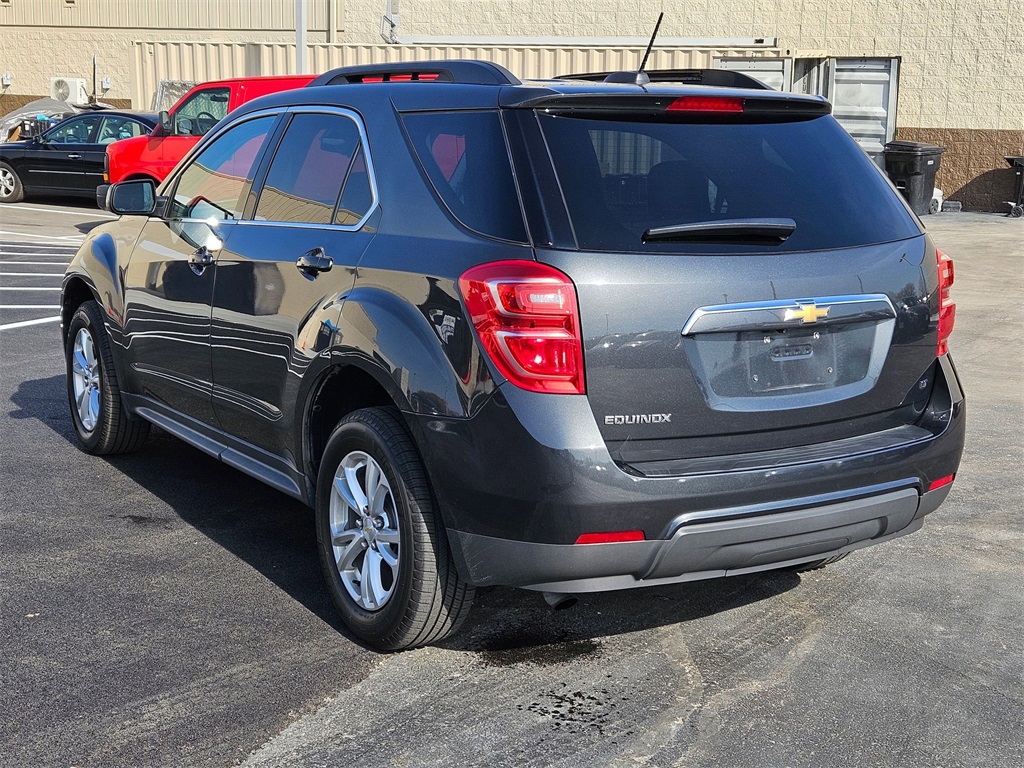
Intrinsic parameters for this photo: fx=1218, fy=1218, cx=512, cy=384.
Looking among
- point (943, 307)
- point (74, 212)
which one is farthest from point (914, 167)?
point (943, 307)

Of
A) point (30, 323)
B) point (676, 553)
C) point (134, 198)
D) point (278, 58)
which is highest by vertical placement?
point (278, 58)

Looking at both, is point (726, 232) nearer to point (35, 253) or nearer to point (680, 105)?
point (680, 105)

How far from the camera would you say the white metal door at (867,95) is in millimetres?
22188

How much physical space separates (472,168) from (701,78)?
1633mm

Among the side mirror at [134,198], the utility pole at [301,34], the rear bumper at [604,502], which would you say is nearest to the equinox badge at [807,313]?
the rear bumper at [604,502]

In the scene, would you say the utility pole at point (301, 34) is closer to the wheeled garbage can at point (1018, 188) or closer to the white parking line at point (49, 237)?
the white parking line at point (49, 237)

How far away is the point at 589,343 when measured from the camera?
3.26 meters

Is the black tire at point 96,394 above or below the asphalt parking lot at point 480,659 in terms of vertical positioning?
above

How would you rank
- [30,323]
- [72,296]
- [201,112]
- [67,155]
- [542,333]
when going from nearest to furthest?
[542,333] < [72,296] < [30,323] < [201,112] < [67,155]

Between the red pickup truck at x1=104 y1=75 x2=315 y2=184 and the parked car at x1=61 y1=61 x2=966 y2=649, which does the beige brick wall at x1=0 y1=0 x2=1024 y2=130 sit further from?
the parked car at x1=61 y1=61 x2=966 y2=649

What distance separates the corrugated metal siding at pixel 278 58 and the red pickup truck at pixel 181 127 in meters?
6.66

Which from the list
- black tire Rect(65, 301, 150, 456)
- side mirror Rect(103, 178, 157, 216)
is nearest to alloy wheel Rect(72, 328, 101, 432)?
black tire Rect(65, 301, 150, 456)

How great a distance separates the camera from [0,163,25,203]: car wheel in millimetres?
20547

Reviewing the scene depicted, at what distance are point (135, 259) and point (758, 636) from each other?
3.21 metres
